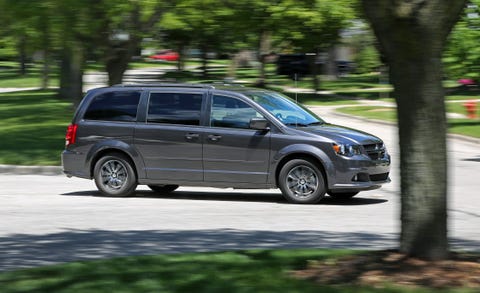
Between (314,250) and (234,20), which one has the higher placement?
(234,20)

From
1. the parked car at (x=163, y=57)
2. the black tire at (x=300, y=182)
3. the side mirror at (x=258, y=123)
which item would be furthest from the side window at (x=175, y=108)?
the parked car at (x=163, y=57)

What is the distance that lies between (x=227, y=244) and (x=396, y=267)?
3.08m

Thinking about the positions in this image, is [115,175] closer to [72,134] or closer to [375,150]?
[72,134]

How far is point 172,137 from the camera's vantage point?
49.6 feet

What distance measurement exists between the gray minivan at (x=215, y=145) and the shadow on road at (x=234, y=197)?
0.20m

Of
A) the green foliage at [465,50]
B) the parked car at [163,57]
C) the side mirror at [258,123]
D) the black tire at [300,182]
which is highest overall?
the parked car at [163,57]

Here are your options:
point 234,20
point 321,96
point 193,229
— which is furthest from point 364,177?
point 321,96

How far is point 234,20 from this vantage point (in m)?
37.8

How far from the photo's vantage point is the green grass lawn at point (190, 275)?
25.2 ft

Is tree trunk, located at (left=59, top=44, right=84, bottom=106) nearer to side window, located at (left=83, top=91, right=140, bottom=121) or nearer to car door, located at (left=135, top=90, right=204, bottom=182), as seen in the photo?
side window, located at (left=83, top=91, right=140, bottom=121)

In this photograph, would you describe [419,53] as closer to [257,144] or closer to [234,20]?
[257,144]

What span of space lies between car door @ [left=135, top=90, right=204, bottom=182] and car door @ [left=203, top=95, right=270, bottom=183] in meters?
0.19

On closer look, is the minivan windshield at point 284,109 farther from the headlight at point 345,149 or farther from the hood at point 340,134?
the headlight at point 345,149

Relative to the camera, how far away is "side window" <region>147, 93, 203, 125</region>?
15182 millimetres
